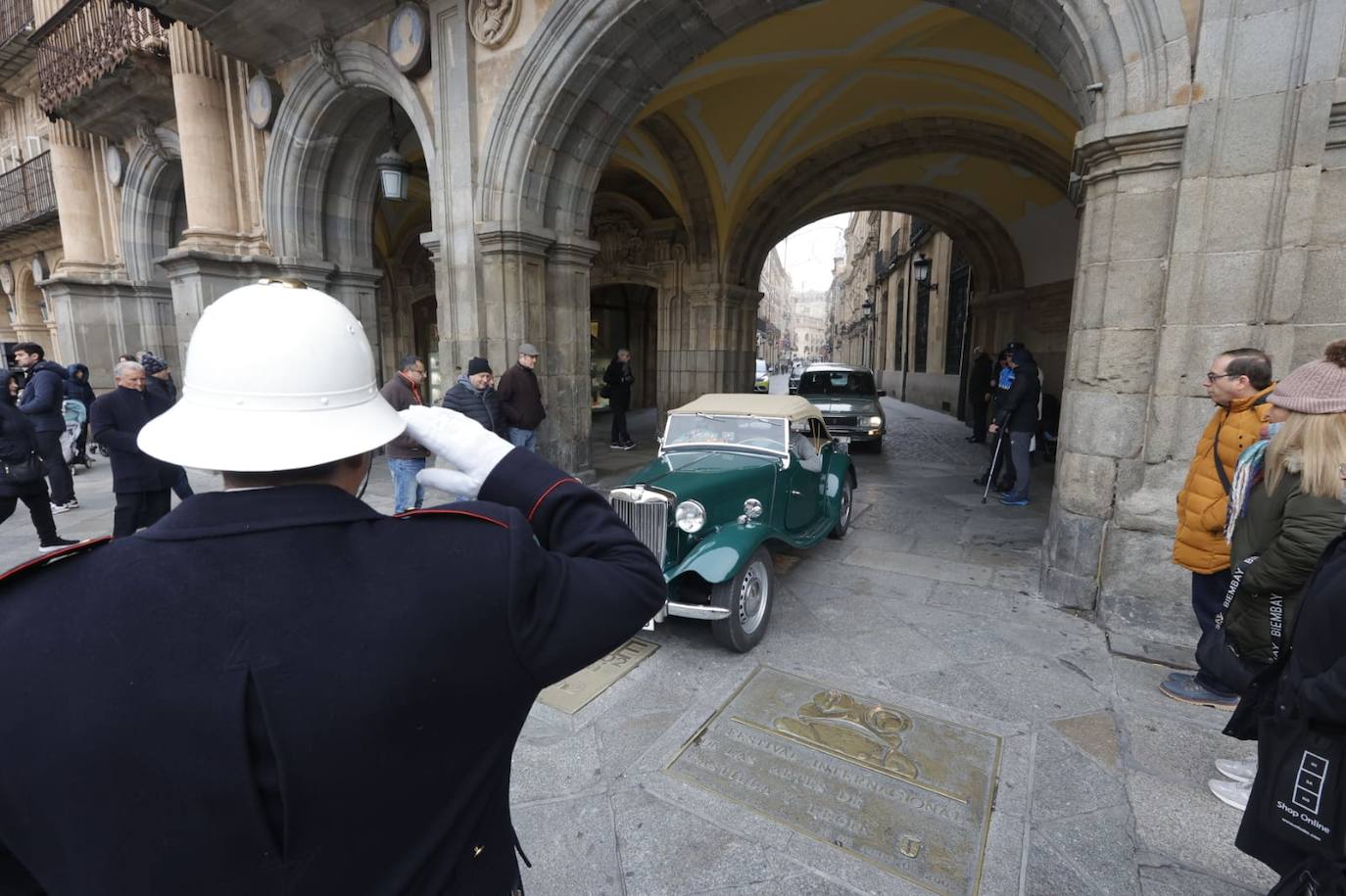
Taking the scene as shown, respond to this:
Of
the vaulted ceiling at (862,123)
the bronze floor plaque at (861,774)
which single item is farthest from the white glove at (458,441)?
the vaulted ceiling at (862,123)

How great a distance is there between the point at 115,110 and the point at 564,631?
14772 mm

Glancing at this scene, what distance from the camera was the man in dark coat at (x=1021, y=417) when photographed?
6.86m

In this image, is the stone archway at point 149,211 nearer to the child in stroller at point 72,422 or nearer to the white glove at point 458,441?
the child in stroller at point 72,422

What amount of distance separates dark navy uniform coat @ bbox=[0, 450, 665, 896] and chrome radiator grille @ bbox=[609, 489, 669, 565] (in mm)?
2838

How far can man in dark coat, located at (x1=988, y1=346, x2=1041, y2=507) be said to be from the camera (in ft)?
22.5

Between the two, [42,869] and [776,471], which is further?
[776,471]

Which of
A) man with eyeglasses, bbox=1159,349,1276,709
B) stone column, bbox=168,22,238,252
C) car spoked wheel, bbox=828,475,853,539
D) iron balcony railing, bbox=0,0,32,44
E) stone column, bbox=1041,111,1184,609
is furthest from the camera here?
iron balcony railing, bbox=0,0,32,44

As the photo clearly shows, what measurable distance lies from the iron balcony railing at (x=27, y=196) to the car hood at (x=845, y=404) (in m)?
18.4

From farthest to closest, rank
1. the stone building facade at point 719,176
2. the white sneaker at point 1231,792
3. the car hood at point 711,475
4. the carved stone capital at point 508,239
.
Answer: the carved stone capital at point 508,239 < the car hood at point 711,475 < the stone building facade at point 719,176 < the white sneaker at point 1231,792

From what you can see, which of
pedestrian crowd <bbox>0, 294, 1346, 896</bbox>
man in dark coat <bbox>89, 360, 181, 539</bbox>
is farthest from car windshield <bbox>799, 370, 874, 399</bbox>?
pedestrian crowd <bbox>0, 294, 1346, 896</bbox>

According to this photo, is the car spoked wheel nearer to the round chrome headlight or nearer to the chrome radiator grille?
the round chrome headlight

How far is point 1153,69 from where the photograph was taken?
11.9 ft

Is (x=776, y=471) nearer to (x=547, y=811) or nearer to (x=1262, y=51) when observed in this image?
(x=547, y=811)

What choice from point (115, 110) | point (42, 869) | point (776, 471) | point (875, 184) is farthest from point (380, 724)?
point (875, 184)
